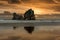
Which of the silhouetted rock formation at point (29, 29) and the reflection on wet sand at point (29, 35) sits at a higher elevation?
the silhouetted rock formation at point (29, 29)

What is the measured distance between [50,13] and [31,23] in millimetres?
829

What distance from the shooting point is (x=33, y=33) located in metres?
1.78

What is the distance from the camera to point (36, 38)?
1735mm

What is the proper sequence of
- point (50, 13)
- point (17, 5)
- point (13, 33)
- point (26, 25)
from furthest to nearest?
point (17, 5) → point (50, 13) → point (13, 33) → point (26, 25)

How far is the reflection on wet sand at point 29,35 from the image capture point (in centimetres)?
173

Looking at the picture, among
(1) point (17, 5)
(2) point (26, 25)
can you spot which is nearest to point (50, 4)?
(1) point (17, 5)

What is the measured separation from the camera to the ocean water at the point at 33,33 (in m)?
1.73

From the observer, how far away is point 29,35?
175 cm

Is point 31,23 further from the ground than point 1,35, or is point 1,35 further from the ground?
point 31,23

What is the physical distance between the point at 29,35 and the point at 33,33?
0.16 feet

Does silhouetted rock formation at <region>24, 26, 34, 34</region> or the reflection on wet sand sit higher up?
silhouetted rock formation at <region>24, 26, 34, 34</region>

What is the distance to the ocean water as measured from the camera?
1732mm

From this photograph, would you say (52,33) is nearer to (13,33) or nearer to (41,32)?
(41,32)

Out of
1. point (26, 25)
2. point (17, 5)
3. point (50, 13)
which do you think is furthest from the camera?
point (17, 5)
